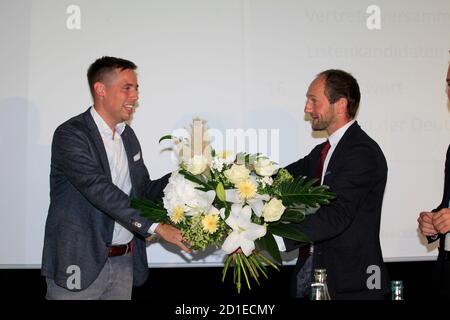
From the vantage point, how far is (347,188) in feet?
10.2

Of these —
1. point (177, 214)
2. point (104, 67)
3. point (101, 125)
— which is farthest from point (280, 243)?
point (104, 67)

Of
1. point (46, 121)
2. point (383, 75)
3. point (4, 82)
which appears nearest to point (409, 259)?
point (383, 75)

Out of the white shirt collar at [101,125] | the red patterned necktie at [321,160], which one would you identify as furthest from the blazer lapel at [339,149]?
the white shirt collar at [101,125]

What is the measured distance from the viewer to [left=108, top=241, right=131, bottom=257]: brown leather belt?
3.37 meters

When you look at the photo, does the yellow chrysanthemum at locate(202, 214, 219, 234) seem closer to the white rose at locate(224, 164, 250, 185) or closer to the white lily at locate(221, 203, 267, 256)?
the white lily at locate(221, 203, 267, 256)

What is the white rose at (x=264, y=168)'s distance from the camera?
250 centimetres

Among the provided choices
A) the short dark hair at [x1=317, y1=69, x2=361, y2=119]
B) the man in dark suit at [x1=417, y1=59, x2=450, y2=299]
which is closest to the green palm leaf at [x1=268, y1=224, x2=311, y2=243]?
the man in dark suit at [x1=417, y1=59, x2=450, y2=299]

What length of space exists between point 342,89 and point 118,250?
1478 mm

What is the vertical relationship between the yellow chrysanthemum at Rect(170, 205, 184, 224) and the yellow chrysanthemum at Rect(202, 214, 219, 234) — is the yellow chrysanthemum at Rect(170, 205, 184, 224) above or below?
above

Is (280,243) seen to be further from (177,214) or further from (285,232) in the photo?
(177,214)

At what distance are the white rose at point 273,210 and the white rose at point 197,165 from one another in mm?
281

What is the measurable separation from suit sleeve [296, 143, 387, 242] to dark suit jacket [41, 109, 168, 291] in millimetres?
826

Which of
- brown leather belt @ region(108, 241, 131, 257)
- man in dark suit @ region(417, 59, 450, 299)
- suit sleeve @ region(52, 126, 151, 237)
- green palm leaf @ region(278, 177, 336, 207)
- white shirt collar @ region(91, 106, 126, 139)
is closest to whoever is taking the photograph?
green palm leaf @ region(278, 177, 336, 207)

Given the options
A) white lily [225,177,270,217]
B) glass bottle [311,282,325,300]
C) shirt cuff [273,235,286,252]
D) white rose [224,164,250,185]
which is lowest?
glass bottle [311,282,325,300]
